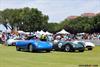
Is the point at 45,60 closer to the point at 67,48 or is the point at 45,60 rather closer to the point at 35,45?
the point at 35,45

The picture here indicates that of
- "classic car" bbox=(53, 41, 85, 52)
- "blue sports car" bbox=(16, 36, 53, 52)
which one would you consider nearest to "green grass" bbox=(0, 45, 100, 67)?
"blue sports car" bbox=(16, 36, 53, 52)

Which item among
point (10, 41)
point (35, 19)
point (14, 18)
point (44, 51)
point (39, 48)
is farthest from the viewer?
point (14, 18)

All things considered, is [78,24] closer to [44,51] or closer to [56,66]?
[44,51]

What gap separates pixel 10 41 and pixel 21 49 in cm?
1234

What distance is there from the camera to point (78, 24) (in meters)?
112

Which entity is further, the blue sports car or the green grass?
the blue sports car

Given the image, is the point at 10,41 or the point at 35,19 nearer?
the point at 10,41

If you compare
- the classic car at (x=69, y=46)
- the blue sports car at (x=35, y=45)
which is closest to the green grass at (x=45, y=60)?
the blue sports car at (x=35, y=45)

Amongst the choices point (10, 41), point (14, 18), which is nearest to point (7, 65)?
point (10, 41)

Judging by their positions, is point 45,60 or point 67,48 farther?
point 67,48

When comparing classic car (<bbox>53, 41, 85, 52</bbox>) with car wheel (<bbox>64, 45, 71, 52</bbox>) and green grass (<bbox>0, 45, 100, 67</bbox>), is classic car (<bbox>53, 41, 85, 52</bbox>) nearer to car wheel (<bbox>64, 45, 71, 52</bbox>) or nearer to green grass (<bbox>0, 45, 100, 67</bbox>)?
car wheel (<bbox>64, 45, 71, 52</bbox>)

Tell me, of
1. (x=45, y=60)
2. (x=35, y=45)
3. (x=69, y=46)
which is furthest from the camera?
(x=69, y=46)

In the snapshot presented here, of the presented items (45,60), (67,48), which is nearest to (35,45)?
(67,48)

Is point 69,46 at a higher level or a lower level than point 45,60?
higher
